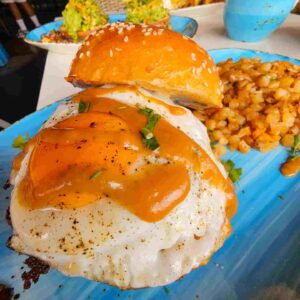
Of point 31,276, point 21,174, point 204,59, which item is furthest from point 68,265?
point 204,59

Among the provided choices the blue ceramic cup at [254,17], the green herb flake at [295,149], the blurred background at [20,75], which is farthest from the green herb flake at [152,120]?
the blurred background at [20,75]

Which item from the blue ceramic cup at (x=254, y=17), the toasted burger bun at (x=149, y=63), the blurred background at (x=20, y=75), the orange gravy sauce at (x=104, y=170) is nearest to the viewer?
Result: the orange gravy sauce at (x=104, y=170)

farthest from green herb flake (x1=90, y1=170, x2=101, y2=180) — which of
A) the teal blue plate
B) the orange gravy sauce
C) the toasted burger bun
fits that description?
the toasted burger bun

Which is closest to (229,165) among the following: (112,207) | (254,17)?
(112,207)

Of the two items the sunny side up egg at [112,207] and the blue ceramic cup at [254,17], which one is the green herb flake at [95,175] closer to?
the sunny side up egg at [112,207]

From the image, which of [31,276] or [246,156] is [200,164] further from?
[31,276]

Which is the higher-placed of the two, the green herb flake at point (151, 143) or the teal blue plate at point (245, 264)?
the green herb flake at point (151, 143)
